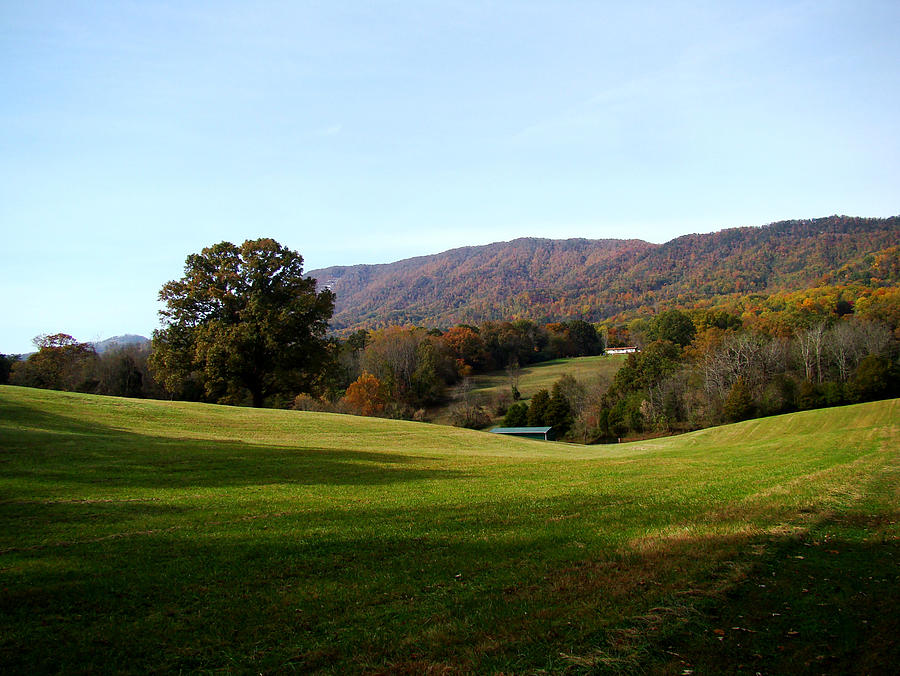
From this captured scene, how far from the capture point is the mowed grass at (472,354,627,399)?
101800 millimetres

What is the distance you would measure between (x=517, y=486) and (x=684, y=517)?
212 inches

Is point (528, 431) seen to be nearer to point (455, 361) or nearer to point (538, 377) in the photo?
point (538, 377)

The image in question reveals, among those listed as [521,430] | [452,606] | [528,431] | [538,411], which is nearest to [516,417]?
[538,411]

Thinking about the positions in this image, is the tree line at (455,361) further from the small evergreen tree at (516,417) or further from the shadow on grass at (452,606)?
the shadow on grass at (452,606)

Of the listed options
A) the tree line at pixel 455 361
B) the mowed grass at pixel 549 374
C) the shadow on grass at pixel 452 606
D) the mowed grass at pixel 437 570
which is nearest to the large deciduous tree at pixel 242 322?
the tree line at pixel 455 361

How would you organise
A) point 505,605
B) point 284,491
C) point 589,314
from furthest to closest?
point 589,314 < point 284,491 < point 505,605

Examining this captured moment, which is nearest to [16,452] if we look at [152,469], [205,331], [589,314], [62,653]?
[152,469]

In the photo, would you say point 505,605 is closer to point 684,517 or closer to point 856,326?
point 684,517

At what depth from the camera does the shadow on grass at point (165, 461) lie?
46.6ft

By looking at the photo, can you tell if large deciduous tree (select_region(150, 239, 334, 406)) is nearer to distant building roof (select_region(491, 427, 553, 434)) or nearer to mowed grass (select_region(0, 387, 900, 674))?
mowed grass (select_region(0, 387, 900, 674))

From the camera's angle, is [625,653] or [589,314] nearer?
[625,653]

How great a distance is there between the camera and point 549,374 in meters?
117

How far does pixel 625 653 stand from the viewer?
5438 millimetres

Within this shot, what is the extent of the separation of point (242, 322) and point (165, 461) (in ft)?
80.3
